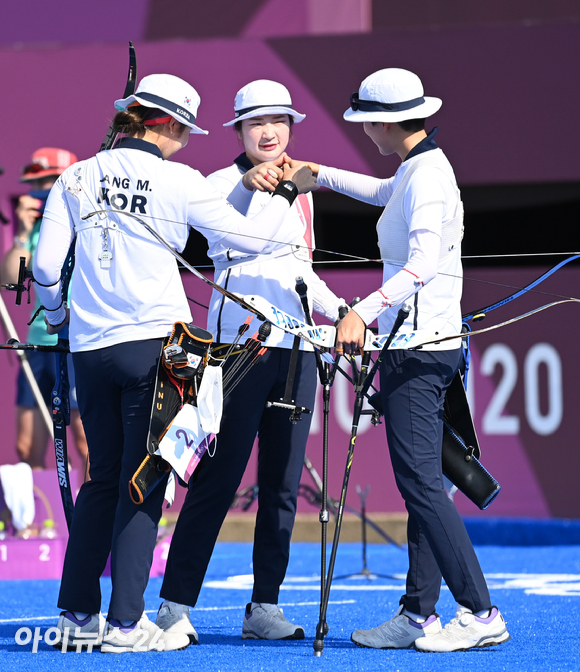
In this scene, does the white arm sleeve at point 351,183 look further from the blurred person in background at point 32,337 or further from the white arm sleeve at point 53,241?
the blurred person in background at point 32,337

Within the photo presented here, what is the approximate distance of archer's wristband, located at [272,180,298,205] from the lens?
3.60m

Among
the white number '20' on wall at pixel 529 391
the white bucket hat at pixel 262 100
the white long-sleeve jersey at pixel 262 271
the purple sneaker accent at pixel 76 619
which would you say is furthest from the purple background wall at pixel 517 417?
the purple sneaker accent at pixel 76 619

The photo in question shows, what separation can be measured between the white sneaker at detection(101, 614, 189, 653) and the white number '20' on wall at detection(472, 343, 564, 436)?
14.4ft

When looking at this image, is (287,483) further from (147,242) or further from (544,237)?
(544,237)

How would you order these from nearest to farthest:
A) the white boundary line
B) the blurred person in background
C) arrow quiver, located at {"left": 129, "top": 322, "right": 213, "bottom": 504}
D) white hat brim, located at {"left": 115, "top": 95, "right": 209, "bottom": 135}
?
arrow quiver, located at {"left": 129, "top": 322, "right": 213, "bottom": 504}
white hat brim, located at {"left": 115, "top": 95, "right": 209, "bottom": 135}
the white boundary line
the blurred person in background

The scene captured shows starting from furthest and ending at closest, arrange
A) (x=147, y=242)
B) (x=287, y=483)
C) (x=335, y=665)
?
(x=287, y=483) → (x=147, y=242) → (x=335, y=665)

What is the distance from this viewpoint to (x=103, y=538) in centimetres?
350

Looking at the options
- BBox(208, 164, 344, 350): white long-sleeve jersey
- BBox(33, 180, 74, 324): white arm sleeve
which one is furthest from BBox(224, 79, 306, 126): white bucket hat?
BBox(33, 180, 74, 324): white arm sleeve

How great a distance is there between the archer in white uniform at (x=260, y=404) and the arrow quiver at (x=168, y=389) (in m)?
0.25

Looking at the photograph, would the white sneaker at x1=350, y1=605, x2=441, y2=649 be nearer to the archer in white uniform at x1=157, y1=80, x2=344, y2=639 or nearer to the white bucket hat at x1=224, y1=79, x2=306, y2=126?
the archer in white uniform at x1=157, y1=80, x2=344, y2=639

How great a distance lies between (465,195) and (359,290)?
1090 millimetres

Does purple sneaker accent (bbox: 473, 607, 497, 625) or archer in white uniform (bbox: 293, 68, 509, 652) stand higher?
archer in white uniform (bbox: 293, 68, 509, 652)

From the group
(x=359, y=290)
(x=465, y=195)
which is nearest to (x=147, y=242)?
(x=359, y=290)

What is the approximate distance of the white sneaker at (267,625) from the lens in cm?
366
